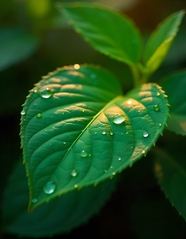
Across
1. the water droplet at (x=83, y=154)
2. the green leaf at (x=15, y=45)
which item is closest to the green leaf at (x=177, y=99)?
the water droplet at (x=83, y=154)

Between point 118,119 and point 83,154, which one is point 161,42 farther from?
point 83,154

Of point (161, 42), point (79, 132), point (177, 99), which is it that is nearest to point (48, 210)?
point (79, 132)

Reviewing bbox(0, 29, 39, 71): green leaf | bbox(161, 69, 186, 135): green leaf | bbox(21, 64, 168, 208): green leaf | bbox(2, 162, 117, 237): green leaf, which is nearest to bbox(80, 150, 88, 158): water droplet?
bbox(21, 64, 168, 208): green leaf

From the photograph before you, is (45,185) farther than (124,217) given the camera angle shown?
No

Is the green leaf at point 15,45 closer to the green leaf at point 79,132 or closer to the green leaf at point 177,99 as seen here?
the green leaf at point 79,132

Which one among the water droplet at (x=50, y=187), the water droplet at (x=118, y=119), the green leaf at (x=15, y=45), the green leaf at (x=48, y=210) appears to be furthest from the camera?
the green leaf at (x=15, y=45)

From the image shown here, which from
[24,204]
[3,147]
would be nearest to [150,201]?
[24,204]

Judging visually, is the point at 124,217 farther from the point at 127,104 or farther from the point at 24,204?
the point at 127,104
